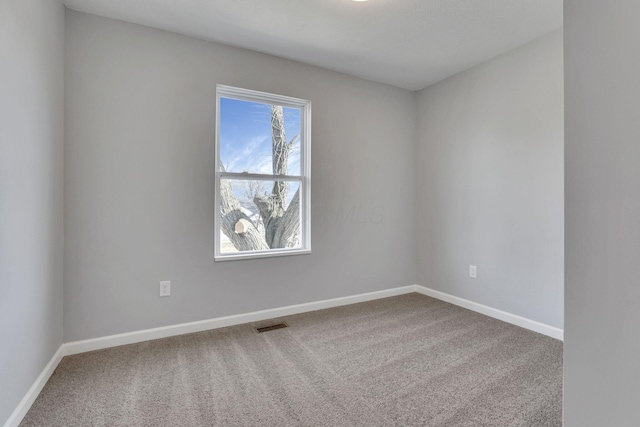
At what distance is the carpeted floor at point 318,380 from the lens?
60.8 inches

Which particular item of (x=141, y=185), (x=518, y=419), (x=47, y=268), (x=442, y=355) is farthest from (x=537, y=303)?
(x=47, y=268)

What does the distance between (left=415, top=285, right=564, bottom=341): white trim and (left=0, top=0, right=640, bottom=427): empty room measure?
0.02 meters

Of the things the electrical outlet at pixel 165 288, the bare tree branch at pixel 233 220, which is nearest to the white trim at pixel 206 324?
the electrical outlet at pixel 165 288

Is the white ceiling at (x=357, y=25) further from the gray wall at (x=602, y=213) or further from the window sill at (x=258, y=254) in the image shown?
the window sill at (x=258, y=254)

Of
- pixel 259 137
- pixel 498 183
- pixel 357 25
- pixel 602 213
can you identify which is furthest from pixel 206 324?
pixel 498 183

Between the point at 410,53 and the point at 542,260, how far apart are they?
223cm

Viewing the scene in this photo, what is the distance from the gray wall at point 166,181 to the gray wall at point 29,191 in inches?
6.0

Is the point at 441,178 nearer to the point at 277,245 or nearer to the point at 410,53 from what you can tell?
the point at 410,53

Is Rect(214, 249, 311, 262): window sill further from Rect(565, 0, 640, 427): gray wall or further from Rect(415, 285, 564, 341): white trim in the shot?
Rect(565, 0, 640, 427): gray wall

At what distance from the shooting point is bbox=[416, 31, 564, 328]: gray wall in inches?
98.5

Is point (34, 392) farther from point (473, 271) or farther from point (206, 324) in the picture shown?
point (473, 271)

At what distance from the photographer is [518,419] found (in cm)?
152

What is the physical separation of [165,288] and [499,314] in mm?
3090

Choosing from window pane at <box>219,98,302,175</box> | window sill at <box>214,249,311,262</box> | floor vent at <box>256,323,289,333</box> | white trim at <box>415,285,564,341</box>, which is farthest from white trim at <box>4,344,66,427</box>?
white trim at <box>415,285,564,341</box>
